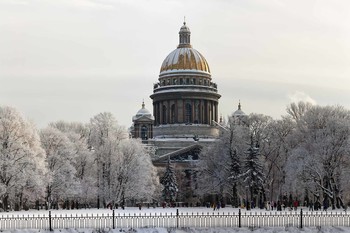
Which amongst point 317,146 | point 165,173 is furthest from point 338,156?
point 165,173

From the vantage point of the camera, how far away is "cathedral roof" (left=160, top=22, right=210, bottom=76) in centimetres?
14050

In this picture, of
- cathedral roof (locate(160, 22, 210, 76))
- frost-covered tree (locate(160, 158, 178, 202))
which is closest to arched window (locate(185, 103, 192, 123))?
cathedral roof (locate(160, 22, 210, 76))

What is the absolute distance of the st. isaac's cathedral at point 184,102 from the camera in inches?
5310

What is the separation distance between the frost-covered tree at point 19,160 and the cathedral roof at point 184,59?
223ft

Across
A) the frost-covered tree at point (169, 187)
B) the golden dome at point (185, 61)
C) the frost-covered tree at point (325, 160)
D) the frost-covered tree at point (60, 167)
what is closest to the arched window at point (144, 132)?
the golden dome at point (185, 61)

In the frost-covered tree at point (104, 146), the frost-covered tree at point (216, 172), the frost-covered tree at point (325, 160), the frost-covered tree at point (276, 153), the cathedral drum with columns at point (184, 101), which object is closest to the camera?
the frost-covered tree at point (325, 160)

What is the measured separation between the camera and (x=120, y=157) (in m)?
86.2

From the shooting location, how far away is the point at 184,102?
456ft

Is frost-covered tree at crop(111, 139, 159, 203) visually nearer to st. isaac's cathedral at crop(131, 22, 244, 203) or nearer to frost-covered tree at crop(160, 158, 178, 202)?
frost-covered tree at crop(160, 158, 178, 202)

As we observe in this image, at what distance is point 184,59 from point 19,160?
242 feet

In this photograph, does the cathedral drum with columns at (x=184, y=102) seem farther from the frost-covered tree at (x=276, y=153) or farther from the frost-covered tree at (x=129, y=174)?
the frost-covered tree at (x=129, y=174)

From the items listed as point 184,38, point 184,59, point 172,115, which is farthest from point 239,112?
point 184,38

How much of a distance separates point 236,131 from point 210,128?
4439 centimetres

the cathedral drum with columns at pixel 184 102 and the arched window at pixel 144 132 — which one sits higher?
the cathedral drum with columns at pixel 184 102
